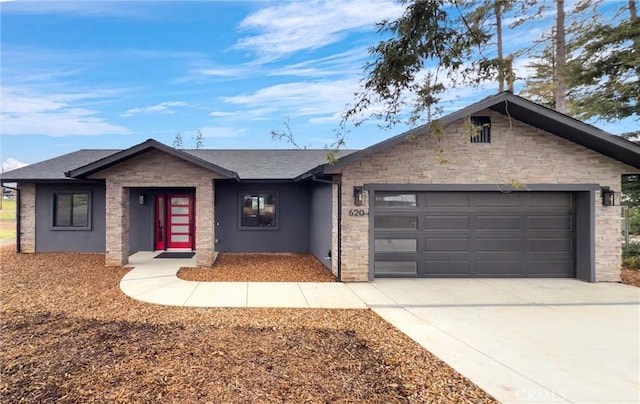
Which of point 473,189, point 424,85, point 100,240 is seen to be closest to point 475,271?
point 473,189

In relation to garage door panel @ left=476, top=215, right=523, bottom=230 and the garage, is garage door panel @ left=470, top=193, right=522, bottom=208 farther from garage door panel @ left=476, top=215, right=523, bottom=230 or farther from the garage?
garage door panel @ left=476, top=215, right=523, bottom=230

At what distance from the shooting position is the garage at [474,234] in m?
8.38

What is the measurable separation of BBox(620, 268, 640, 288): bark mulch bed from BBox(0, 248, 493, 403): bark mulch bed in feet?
24.8

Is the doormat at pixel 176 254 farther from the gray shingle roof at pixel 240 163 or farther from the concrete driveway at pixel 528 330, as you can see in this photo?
the concrete driveway at pixel 528 330

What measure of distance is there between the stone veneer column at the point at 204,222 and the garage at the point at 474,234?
4.69 meters

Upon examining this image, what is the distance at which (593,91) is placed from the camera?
518 inches

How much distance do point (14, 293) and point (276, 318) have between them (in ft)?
18.8

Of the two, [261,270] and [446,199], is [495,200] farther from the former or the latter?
[261,270]

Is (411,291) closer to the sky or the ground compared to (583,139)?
closer to the ground

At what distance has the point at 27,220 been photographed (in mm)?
11555

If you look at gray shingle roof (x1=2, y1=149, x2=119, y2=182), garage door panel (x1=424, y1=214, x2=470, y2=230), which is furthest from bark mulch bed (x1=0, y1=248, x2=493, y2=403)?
gray shingle roof (x1=2, y1=149, x2=119, y2=182)

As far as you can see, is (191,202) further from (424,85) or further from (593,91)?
(593,91)

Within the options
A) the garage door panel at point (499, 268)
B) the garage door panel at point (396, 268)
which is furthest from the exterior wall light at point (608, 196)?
the garage door panel at point (396, 268)

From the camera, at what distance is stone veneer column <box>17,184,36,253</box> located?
37.8 feet
